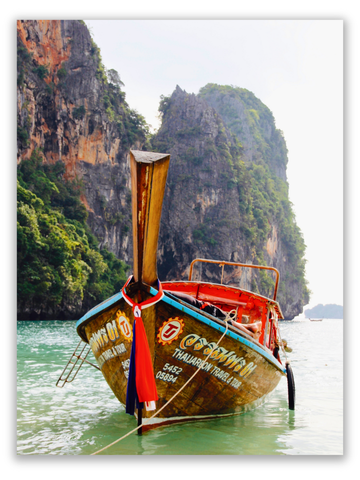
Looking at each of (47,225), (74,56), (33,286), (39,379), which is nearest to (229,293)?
(39,379)

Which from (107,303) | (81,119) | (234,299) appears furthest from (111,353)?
(81,119)

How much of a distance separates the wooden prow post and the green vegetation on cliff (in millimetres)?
15720

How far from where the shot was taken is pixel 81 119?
3225 cm

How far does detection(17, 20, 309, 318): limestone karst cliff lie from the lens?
26875mm

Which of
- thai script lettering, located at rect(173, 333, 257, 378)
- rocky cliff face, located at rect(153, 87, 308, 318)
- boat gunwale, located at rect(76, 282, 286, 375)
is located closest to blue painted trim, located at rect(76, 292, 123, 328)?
boat gunwale, located at rect(76, 282, 286, 375)

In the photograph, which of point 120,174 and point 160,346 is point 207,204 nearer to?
point 120,174

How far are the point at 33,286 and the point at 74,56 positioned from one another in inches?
805

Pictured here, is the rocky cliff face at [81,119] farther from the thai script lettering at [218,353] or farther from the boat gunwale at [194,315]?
the thai script lettering at [218,353]

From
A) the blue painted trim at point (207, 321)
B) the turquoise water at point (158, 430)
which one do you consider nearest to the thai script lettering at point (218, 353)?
the blue painted trim at point (207, 321)

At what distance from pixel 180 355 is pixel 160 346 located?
0.20 m

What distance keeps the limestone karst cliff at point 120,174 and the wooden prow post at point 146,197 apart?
1786cm

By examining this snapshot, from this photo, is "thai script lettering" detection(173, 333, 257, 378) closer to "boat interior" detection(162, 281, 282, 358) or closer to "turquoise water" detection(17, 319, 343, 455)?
"turquoise water" detection(17, 319, 343, 455)

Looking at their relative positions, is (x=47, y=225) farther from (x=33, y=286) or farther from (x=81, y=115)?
(x=81, y=115)

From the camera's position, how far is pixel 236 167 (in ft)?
162
